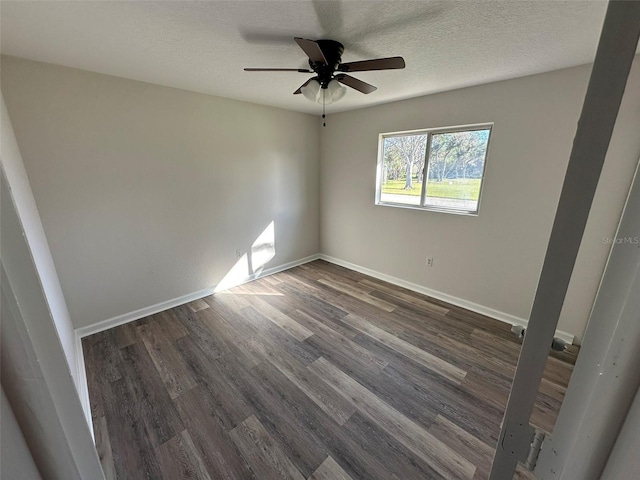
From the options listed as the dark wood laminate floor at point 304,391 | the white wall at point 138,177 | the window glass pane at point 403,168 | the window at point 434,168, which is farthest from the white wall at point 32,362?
the window glass pane at point 403,168

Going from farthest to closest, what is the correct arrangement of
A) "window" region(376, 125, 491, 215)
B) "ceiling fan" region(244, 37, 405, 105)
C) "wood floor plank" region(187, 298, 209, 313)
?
"wood floor plank" region(187, 298, 209, 313) → "window" region(376, 125, 491, 215) → "ceiling fan" region(244, 37, 405, 105)

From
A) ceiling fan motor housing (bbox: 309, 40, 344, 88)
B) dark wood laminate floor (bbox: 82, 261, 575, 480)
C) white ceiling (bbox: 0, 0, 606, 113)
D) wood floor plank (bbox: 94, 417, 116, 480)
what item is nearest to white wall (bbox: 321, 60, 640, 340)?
white ceiling (bbox: 0, 0, 606, 113)

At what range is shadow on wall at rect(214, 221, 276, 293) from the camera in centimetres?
353

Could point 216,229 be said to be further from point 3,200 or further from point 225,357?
point 3,200

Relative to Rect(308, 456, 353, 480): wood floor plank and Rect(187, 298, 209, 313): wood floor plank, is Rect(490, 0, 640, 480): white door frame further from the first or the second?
Rect(187, 298, 209, 313): wood floor plank

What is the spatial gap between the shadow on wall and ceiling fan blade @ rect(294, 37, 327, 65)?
2.49 meters

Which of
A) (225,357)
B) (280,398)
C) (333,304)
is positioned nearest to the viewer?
(280,398)

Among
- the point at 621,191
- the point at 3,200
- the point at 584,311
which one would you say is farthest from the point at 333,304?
the point at 3,200

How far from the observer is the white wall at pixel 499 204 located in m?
2.16

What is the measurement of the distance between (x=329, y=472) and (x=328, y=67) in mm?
2476

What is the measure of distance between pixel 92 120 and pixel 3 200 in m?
2.67

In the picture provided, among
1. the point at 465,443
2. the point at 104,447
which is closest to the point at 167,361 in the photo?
the point at 104,447

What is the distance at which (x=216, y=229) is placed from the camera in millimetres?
3270

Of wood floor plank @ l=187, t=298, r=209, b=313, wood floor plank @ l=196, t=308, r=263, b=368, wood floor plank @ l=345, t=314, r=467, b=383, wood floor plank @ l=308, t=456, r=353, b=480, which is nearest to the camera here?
wood floor plank @ l=308, t=456, r=353, b=480
